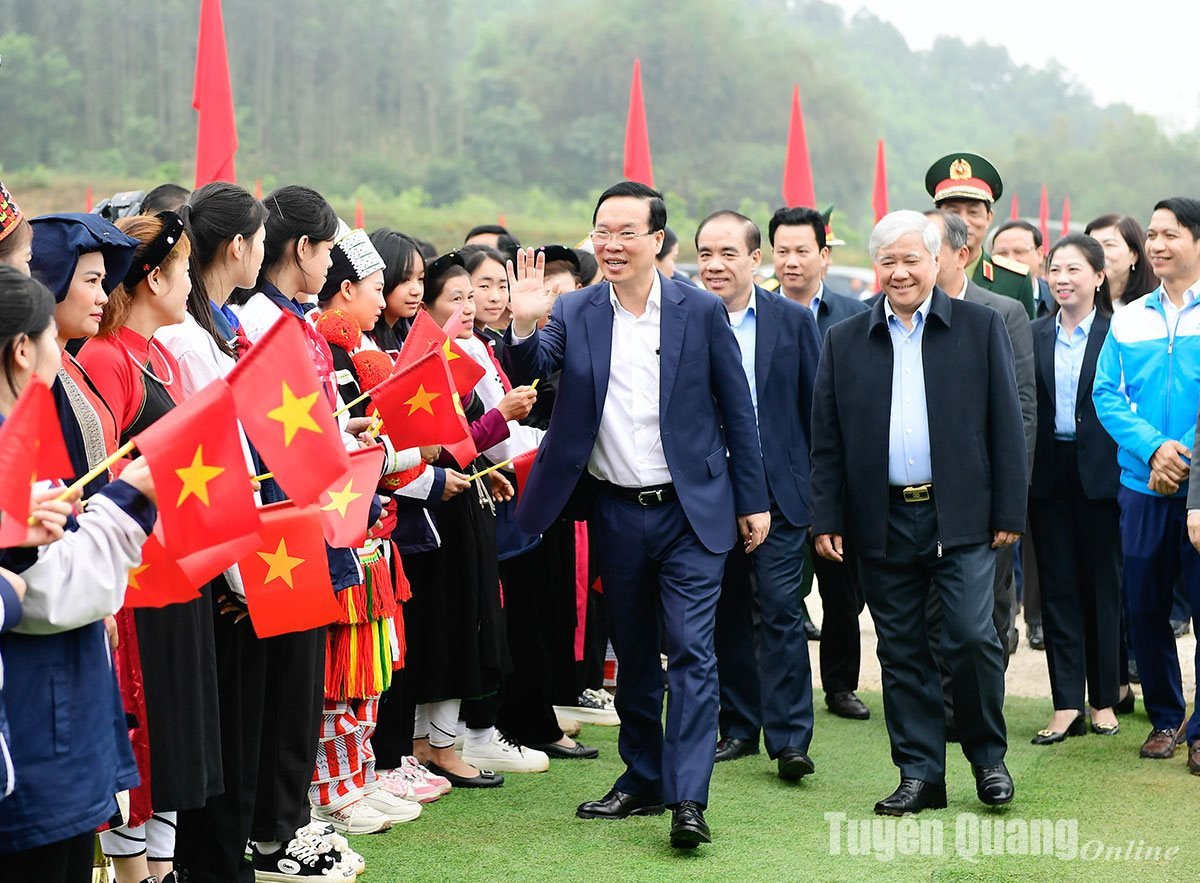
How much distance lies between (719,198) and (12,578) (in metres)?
52.9

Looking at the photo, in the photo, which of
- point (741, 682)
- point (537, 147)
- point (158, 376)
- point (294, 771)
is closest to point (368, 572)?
point (294, 771)

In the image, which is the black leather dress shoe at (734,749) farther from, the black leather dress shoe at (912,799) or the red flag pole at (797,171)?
the red flag pole at (797,171)

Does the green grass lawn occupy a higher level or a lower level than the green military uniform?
lower

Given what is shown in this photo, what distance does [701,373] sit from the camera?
489cm

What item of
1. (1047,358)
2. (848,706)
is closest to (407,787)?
(848,706)

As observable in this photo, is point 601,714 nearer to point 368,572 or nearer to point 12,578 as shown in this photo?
point 368,572

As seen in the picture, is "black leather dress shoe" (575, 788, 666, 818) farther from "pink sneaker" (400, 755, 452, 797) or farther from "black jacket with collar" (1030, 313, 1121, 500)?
"black jacket with collar" (1030, 313, 1121, 500)

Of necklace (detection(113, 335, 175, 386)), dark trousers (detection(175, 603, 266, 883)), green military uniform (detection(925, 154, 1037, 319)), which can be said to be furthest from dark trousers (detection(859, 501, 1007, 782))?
necklace (detection(113, 335, 175, 386))

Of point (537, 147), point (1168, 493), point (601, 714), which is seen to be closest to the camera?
point (1168, 493)

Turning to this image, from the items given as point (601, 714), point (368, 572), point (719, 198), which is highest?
point (719, 198)

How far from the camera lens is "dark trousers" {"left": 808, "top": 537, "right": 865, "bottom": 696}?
6.73 m

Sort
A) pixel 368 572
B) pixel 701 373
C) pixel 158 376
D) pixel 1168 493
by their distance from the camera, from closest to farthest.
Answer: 1. pixel 158 376
2. pixel 368 572
3. pixel 701 373
4. pixel 1168 493

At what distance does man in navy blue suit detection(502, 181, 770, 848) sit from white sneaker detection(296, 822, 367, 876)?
2.92ft

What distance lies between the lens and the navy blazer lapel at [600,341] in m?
4.87
